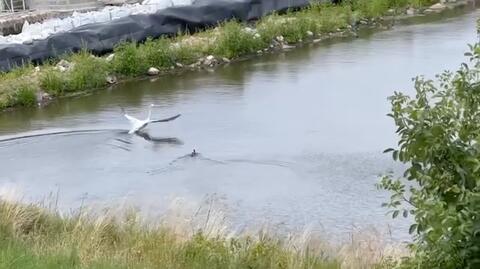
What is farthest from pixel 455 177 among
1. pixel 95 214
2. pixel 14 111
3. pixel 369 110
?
pixel 14 111

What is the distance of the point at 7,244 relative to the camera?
5621 millimetres

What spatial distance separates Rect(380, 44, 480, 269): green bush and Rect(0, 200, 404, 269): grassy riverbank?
5.00 ft

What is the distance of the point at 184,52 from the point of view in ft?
57.1

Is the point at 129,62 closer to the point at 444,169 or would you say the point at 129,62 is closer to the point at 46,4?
the point at 46,4

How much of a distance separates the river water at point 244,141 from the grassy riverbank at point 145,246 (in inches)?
55.9

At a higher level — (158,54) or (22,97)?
(158,54)

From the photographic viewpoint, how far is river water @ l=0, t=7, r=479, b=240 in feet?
30.1

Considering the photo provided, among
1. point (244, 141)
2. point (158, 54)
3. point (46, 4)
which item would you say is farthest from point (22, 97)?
point (46, 4)

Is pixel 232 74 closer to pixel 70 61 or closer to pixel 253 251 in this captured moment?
pixel 70 61

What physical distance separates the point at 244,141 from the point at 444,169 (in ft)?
24.1

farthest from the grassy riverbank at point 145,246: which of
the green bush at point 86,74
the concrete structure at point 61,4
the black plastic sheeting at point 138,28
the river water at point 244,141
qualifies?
the concrete structure at point 61,4

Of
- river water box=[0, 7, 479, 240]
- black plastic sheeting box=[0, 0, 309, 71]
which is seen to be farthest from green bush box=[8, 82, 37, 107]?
black plastic sheeting box=[0, 0, 309, 71]

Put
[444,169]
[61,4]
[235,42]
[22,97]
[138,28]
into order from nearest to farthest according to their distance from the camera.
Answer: [444,169], [22,97], [235,42], [138,28], [61,4]

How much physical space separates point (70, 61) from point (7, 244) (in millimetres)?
11127
